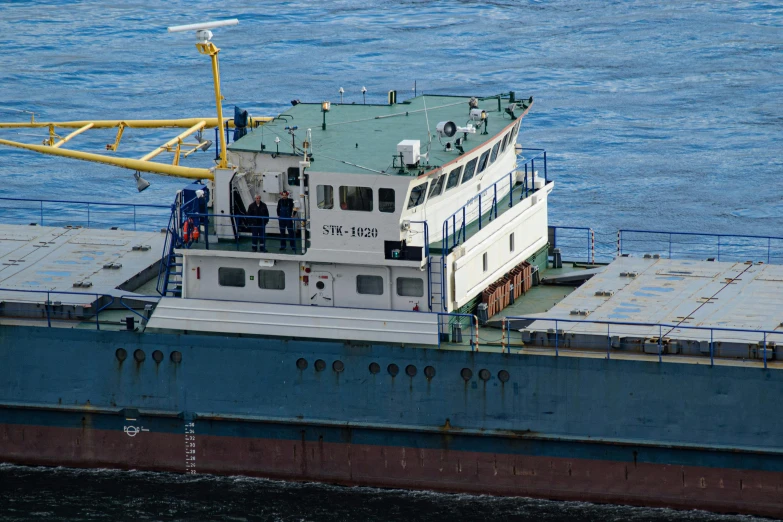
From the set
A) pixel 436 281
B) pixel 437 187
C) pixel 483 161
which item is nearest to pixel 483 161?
pixel 483 161

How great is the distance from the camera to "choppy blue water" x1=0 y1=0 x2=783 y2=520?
5238 centimetres

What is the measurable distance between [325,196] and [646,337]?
7503mm

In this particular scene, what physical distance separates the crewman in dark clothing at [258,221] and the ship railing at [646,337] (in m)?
5.69

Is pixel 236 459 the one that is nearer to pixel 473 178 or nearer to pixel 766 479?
pixel 473 178

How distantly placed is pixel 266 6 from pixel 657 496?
2019 inches

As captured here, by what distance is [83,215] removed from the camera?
51.1 meters

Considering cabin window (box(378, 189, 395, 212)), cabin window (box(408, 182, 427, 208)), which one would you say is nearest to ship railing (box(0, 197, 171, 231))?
cabin window (box(408, 182, 427, 208))

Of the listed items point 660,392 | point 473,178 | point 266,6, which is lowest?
point 660,392

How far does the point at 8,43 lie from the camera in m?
70.6

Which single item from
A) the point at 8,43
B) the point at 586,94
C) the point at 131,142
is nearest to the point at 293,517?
the point at 131,142

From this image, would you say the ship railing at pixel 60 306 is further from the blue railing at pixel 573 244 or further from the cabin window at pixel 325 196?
the blue railing at pixel 573 244

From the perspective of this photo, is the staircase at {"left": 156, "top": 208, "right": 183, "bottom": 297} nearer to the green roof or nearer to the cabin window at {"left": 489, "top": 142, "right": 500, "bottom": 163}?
the green roof

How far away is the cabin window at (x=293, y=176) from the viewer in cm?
3131

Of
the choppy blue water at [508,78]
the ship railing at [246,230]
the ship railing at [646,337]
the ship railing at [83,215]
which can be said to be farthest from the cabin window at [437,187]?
the ship railing at [83,215]
